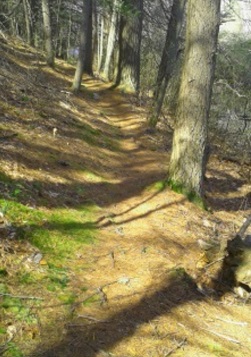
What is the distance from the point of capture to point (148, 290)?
13.6ft

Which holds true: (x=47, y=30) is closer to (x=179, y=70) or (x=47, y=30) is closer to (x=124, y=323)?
(x=179, y=70)

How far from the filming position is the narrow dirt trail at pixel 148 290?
11.0 feet

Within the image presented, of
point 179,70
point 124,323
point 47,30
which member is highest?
point 47,30

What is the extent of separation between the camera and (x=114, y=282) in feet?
13.6

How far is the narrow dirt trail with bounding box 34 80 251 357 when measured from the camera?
334cm

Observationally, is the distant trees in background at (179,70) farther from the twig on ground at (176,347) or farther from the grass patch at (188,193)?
the twig on ground at (176,347)

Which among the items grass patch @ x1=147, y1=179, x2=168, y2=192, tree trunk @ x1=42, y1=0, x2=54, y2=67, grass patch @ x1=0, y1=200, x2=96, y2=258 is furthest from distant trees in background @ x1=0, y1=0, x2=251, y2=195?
grass patch @ x1=0, y1=200, x2=96, y2=258

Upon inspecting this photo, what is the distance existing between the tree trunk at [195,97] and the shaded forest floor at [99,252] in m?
0.45

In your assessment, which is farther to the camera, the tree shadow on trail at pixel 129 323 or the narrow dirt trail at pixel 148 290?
the narrow dirt trail at pixel 148 290

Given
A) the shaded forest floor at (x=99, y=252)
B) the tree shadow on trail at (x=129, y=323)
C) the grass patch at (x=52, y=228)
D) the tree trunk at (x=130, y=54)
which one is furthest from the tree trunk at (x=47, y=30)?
the tree shadow on trail at (x=129, y=323)

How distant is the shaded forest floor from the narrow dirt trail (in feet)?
0.04

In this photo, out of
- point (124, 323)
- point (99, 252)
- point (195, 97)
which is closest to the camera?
point (124, 323)

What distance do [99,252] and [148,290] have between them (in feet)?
2.71

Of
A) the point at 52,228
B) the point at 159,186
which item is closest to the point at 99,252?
the point at 52,228
